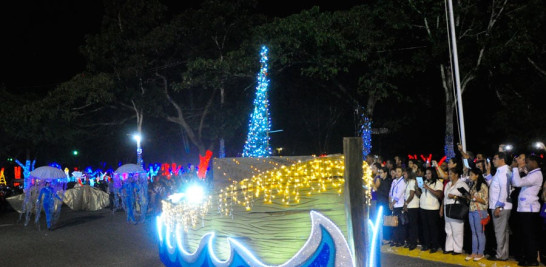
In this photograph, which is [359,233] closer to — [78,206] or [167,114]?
[78,206]

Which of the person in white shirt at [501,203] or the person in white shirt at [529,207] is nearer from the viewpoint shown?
the person in white shirt at [529,207]

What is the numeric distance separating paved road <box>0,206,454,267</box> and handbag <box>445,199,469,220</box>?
0.97 m

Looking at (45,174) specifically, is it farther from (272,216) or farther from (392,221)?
(272,216)

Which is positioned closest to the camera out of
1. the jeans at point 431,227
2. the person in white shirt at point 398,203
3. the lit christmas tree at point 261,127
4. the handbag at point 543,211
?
the handbag at point 543,211

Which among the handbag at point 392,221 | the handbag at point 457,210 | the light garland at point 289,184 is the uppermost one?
the light garland at point 289,184

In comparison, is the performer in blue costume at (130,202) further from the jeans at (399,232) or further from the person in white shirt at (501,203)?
the person in white shirt at (501,203)

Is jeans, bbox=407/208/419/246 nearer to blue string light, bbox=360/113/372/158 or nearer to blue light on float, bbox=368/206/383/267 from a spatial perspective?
blue light on float, bbox=368/206/383/267

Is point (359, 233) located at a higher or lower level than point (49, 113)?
lower

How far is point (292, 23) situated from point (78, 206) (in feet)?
39.0

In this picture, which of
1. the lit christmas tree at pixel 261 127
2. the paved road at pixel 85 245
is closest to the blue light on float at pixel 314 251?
the paved road at pixel 85 245

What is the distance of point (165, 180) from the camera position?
61.3 feet

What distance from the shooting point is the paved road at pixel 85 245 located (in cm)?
1000

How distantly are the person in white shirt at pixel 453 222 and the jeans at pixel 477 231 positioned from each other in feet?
1.05

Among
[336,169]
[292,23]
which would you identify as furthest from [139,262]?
[292,23]
